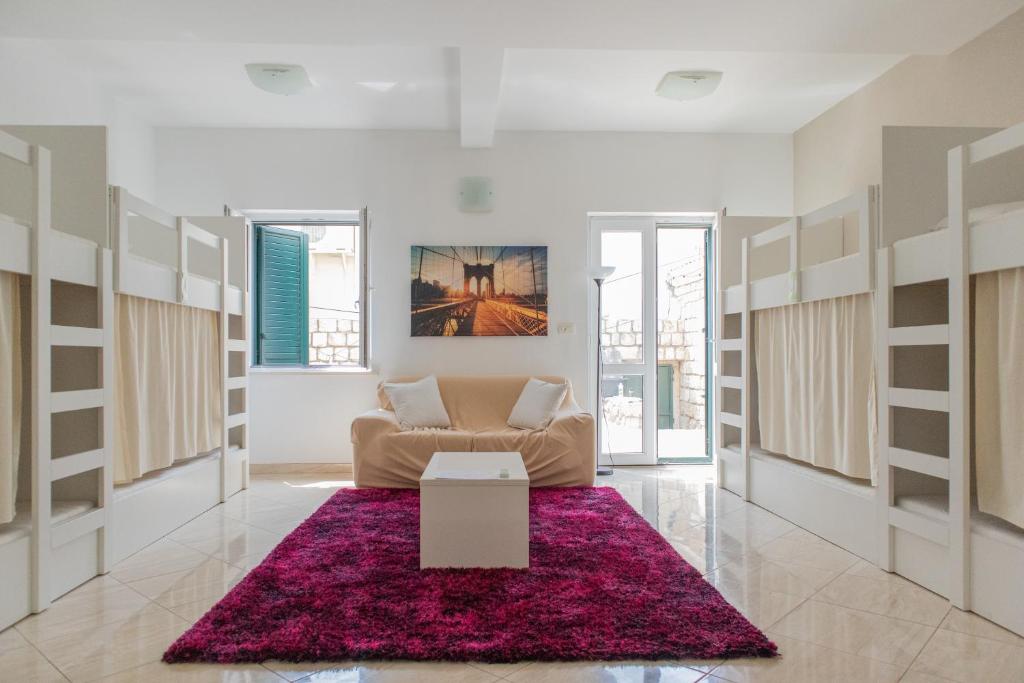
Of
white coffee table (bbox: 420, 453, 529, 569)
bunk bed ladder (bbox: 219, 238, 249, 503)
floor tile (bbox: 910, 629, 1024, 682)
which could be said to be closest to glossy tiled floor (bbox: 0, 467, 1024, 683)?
floor tile (bbox: 910, 629, 1024, 682)

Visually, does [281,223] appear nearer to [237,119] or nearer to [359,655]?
[237,119]

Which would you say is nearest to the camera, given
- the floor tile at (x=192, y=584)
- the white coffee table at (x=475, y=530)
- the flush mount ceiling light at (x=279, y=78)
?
the floor tile at (x=192, y=584)

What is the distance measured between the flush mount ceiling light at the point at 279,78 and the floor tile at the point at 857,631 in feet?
13.1

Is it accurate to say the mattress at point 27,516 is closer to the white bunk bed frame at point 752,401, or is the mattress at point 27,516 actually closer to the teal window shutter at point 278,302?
the teal window shutter at point 278,302

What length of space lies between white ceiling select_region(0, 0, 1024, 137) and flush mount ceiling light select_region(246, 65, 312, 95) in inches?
3.5

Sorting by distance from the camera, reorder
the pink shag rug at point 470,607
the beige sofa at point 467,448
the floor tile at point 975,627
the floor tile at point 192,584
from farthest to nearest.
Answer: the beige sofa at point 467,448, the floor tile at point 192,584, the floor tile at point 975,627, the pink shag rug at point 470,607

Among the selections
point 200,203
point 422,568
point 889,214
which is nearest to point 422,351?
point 200,203

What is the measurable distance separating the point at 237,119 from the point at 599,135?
292 cm

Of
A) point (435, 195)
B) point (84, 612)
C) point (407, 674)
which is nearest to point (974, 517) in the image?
point (407, 674)

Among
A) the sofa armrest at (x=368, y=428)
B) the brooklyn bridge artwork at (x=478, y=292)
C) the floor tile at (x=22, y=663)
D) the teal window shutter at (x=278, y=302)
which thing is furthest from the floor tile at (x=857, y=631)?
the teal window shutter at (x=278, y=302)

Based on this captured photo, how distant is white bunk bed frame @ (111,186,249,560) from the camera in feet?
9.18

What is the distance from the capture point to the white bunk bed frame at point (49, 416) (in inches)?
84.3

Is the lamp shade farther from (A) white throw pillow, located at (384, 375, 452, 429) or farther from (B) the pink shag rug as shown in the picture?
(B) the pink shag rug

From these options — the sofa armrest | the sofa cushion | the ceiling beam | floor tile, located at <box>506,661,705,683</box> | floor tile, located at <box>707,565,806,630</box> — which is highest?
the ceiling beam
